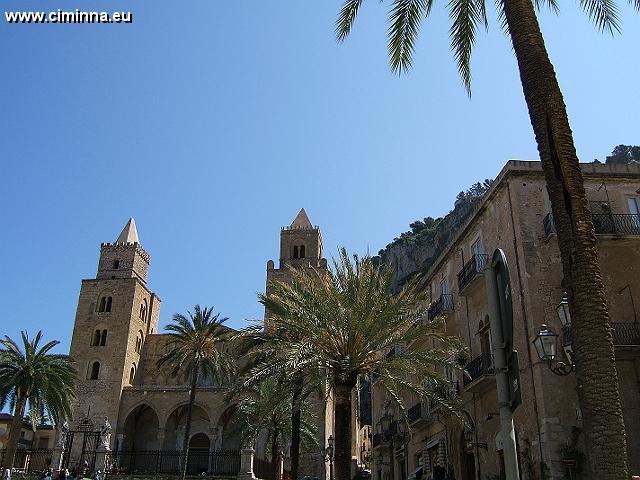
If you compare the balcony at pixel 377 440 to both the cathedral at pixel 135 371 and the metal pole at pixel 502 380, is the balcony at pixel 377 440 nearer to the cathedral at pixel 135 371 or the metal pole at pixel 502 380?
the cathedral at pixel 135 371

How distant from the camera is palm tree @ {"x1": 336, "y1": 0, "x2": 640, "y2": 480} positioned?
7.14m

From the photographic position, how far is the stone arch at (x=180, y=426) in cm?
4881

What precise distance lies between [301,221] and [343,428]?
4624 centimetres

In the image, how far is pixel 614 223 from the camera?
18.5 m

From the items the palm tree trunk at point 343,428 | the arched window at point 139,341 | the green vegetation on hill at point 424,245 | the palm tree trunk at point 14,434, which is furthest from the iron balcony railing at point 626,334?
the green vegetation on hill at point 424,245

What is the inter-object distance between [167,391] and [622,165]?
37.6 metres

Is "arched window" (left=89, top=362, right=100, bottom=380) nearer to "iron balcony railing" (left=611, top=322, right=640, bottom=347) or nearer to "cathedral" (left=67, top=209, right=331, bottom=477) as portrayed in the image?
"cathedral" (left=67, top=209, right=331, bottom=477)

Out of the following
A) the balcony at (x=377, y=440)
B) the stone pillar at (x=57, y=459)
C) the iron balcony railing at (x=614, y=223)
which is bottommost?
the stone pillar at (x=57, y=459)

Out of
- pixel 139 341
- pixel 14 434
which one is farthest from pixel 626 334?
pixel 139 341

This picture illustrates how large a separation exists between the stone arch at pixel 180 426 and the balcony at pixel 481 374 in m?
32.9

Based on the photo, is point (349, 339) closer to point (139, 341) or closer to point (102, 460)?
point (102, 460)

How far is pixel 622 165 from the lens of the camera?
2027 centimetres

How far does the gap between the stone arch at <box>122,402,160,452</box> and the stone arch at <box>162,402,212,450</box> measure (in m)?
0.96

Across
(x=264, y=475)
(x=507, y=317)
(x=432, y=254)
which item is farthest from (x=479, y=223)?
(x=432, y=254)
